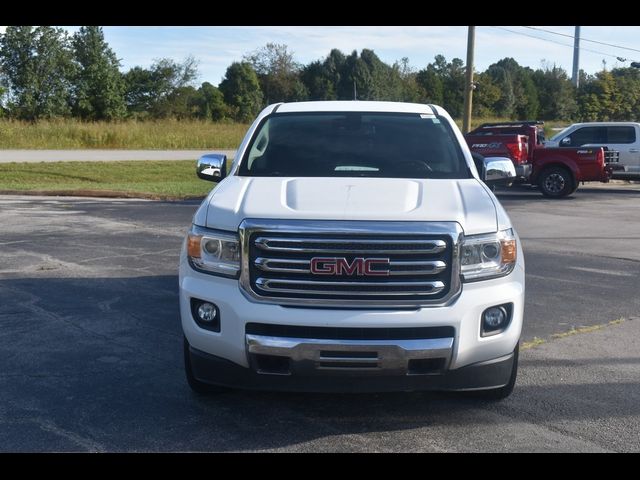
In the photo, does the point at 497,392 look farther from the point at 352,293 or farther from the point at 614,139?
the point at 614,139

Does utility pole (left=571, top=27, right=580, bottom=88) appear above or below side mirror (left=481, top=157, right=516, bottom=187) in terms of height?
above

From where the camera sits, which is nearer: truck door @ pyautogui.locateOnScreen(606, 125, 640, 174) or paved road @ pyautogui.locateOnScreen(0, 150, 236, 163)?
truck door @ pyautogui.locateOnScreen(606, 125, 640, 174)

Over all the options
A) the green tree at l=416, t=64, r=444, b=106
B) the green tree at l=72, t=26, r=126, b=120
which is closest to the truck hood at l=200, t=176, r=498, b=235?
the green tree at l=72, t=26, r=126, b=120

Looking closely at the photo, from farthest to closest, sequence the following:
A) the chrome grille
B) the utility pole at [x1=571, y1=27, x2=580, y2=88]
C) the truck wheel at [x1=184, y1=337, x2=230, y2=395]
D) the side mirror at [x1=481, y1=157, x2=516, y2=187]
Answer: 1. the utility pole at [x1=571, y1=27, x2=580, y2=88]
2. the side mirror at [x1=481, y1=157, x2=516, y2=187]
3. the truck wheel at [x1=184, y1=337, x2=230, y2=395]
4. the chrome grille

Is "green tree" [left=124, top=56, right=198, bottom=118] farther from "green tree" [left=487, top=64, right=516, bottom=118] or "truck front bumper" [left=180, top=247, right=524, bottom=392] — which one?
"truck front bumper" [left=180, top=247, right=524, bottom=392]

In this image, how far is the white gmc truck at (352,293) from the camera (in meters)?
4.36

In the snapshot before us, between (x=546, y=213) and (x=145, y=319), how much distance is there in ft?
37.3

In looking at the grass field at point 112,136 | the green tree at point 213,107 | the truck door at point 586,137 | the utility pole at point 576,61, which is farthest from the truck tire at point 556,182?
the utility pole at point 576,61

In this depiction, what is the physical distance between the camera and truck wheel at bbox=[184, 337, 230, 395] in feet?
16.3

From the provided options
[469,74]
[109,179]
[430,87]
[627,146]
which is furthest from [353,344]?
[430,87]

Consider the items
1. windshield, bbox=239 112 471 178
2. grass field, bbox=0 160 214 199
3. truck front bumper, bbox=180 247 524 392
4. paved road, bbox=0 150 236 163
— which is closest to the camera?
truck front bumper, bbox=180 247 524 392

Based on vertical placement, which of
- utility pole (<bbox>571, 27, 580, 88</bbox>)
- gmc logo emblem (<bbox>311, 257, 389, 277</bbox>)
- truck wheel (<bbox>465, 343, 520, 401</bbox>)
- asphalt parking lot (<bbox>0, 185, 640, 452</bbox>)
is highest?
utility pole (<bbox>571, 27, 580, 88</bbox>)

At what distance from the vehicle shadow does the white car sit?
1794 cm
